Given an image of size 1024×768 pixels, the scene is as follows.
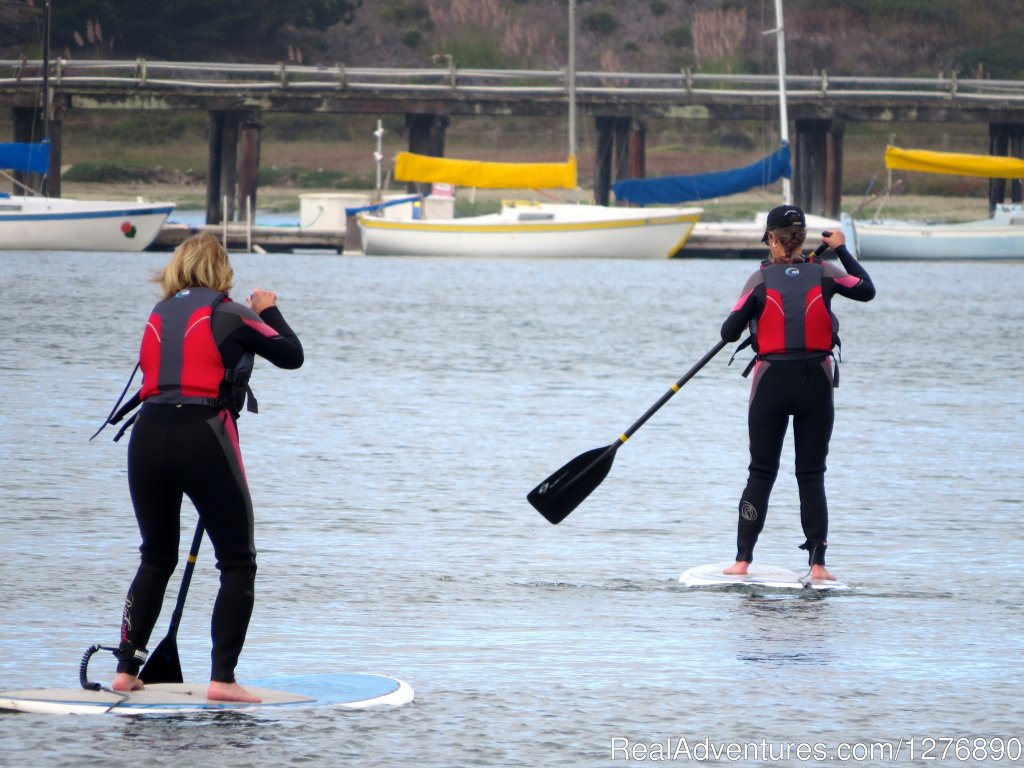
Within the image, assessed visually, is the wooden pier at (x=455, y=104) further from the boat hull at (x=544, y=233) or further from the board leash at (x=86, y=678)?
the board leash at (x=86, y=678)

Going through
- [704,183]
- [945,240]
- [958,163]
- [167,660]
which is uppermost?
[958,163]

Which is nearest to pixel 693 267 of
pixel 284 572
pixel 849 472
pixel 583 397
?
pixel 583 397

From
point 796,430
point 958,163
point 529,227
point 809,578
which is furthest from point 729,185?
point 796,430

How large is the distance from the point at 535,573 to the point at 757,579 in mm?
1214

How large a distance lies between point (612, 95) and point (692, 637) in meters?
52.8

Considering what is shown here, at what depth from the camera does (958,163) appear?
6147cm

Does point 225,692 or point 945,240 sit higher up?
point 945,240

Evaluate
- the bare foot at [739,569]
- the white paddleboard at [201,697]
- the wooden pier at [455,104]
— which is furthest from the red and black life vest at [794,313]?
the wooden pier at [455,104]

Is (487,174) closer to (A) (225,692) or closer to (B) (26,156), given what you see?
(B) (26,156)

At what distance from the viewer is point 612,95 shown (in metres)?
60.1

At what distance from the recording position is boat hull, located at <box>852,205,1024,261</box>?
61094 mm

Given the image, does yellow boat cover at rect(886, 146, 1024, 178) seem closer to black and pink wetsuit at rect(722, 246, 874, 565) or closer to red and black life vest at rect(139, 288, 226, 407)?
black and pink wetsuit at rect(722, 246, 874, 565)

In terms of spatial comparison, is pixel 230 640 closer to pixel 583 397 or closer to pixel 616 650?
pixel 616 650

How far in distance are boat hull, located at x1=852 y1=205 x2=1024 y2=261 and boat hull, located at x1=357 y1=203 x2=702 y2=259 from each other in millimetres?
5834
